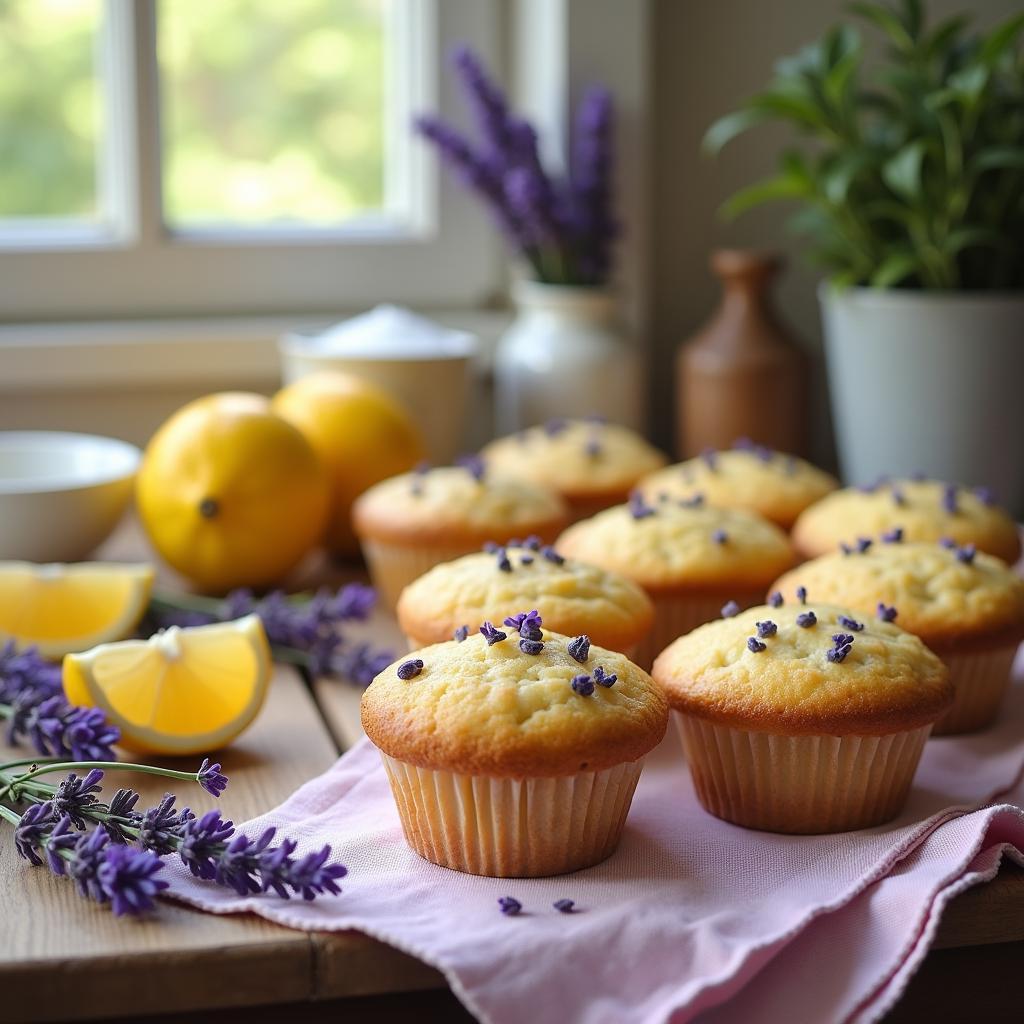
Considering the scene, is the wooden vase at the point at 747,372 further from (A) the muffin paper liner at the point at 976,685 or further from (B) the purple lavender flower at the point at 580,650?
(B) the purple lavender flower at the point at 580,650

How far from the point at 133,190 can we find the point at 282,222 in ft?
0.80

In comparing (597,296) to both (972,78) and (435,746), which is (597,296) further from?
(435,746)

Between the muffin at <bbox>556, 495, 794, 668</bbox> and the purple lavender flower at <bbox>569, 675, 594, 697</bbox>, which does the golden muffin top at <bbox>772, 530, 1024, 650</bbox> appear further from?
the purple lavender flower at <bbox>569, 675, 594, 697</bbox>

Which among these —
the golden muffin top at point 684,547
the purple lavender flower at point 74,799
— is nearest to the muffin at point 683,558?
the golden muffin top at point 684,547

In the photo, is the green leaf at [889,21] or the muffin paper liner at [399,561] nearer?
the muffin paper liner at [399,561]

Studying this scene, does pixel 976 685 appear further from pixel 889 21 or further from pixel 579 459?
pixel 889 21

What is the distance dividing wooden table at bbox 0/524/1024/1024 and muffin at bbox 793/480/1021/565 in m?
0.54

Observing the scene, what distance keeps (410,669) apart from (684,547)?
45cm

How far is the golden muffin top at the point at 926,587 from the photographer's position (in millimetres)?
1218

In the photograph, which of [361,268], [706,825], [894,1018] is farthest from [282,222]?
[894,1018]

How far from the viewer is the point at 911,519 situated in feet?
4.83

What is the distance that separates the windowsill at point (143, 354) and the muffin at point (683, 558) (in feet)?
2.80

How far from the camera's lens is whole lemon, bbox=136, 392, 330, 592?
159 cm

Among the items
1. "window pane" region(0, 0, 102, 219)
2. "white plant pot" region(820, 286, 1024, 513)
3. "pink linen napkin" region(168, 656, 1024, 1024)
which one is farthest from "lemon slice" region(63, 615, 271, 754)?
"window pane" region(0, 0, 102, 219)
